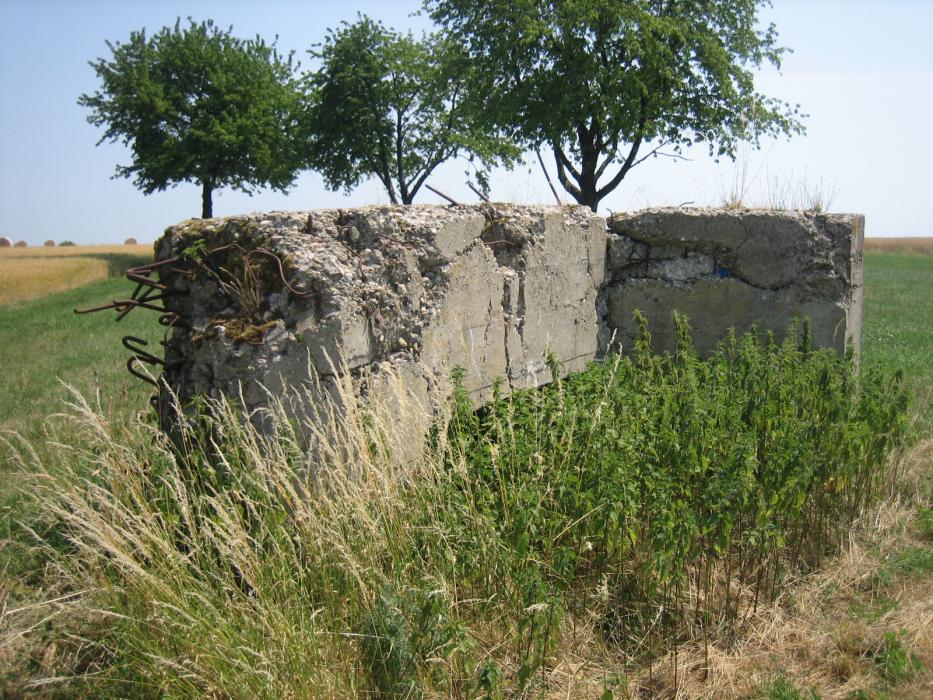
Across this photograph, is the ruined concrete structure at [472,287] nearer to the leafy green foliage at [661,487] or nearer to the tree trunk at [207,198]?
the leafy green foliage at [661,487]

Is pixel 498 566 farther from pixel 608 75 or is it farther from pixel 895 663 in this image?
pixel 608 75

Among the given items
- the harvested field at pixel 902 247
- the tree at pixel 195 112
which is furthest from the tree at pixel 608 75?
the harvested field at pixel 902 247

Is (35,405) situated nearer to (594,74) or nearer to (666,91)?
(594,74)

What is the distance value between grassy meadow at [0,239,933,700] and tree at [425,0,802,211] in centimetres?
1638

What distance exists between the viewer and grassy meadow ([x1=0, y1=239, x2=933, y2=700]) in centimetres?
285

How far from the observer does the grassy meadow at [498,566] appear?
2852 millimetres

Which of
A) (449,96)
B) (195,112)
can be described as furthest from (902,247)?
(195,112)

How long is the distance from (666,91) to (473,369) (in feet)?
59.2

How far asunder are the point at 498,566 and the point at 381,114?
24.2m

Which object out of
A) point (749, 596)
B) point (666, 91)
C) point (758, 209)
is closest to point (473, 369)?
point (749, 596)

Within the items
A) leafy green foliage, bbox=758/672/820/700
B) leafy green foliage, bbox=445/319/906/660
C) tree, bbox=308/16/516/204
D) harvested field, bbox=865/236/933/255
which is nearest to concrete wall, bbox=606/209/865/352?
leafy green foliage, bbox=445/319/906/660

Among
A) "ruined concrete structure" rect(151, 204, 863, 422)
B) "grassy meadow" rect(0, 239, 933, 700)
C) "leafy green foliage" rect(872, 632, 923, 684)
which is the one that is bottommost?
"leafy green foliage" rect(872, 632, 923, 684)

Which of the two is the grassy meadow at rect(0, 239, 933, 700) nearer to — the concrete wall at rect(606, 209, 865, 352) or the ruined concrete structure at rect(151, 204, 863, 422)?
the ruined concrete structure at rect(151, 204, 863, 422)

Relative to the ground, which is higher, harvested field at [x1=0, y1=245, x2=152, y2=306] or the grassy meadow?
harvested field at [x1=0, y1=245, x2=152, y2=306]
